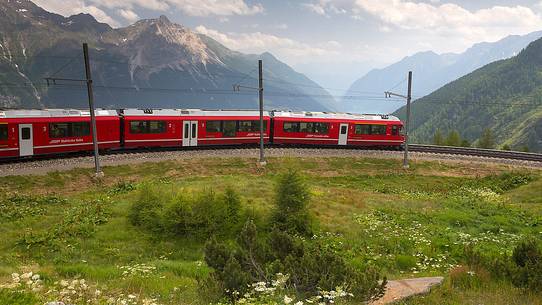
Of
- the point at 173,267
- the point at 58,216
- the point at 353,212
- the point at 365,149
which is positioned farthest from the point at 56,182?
the point at 365,149

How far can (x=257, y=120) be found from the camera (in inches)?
1508

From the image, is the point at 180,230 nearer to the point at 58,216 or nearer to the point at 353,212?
the point at 58,216

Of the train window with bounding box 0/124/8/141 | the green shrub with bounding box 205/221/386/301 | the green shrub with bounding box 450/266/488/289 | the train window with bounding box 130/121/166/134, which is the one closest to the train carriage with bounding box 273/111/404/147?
the train window with bounding box 130/121/166/134

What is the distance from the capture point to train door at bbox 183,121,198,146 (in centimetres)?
3572

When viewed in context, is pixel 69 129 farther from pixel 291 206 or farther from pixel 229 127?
pixel 291 206

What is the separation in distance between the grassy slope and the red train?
14.4 feet

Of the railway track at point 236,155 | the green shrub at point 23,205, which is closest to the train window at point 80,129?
the railway track at point 236,155

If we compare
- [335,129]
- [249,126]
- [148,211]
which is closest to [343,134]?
[335,129]

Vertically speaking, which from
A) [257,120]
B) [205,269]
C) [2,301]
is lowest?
[205,269]

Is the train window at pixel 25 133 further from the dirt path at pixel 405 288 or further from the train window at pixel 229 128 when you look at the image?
the dirt path at pixel 405 288

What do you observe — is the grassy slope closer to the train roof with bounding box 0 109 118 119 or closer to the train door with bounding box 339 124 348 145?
the train roof with bounding box 0 109 118 119

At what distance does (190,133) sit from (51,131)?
37.9 ft

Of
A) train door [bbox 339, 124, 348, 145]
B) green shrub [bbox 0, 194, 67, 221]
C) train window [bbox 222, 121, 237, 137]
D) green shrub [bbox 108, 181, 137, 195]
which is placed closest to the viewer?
green shrub [bbox 0, 194, 67, 221]

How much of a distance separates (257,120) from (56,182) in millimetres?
19053
